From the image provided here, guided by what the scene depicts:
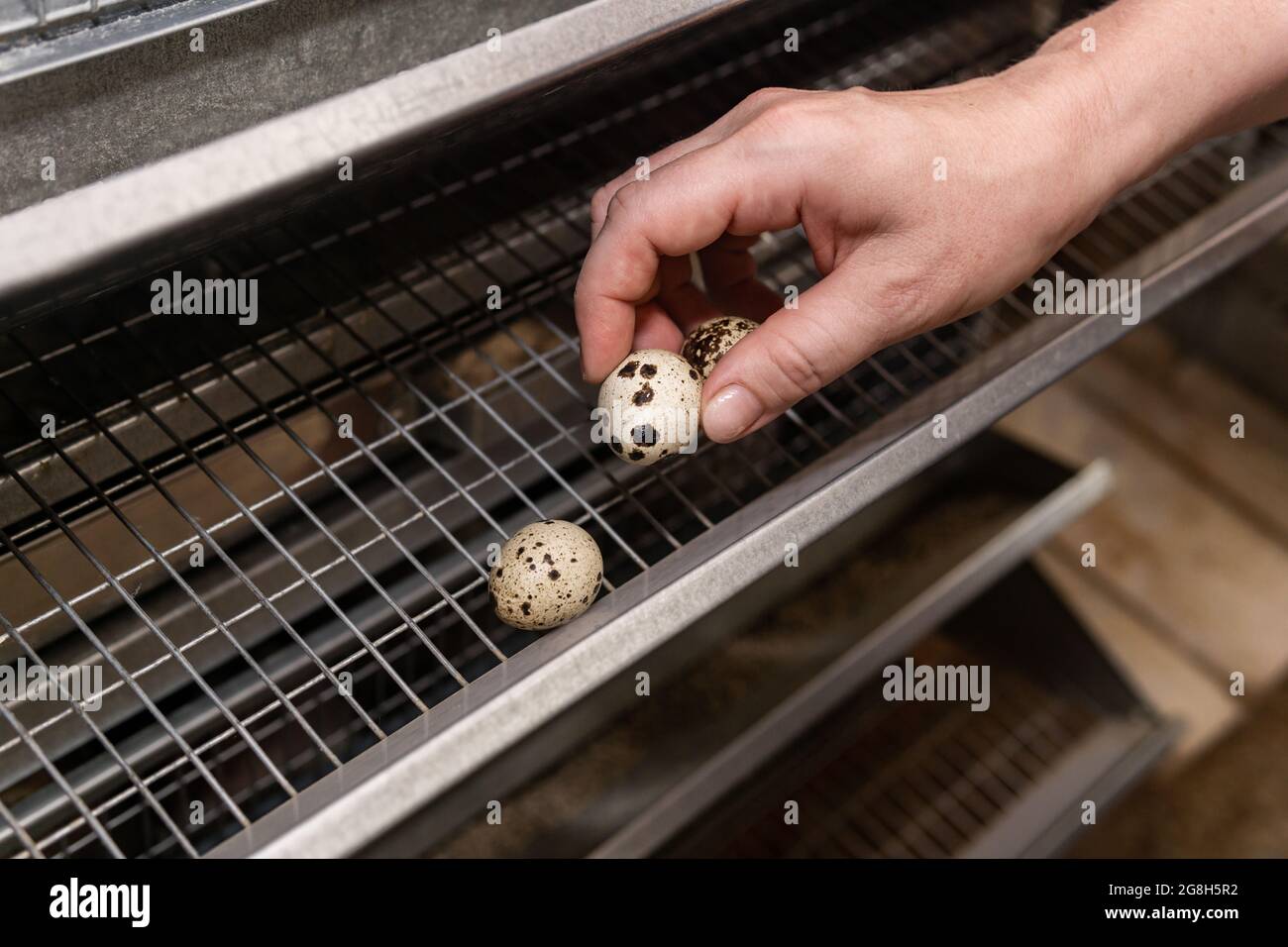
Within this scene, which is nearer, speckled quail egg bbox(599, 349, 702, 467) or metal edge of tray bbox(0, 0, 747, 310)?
metal edge of tray bbox(0, 0, 747, 310)

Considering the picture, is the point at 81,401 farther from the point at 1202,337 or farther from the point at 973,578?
the point at 1202,337

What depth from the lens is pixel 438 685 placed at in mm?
1480

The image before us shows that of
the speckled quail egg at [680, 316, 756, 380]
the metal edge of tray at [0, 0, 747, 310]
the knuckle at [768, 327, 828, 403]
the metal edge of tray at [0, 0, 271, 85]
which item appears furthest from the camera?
the speckled quail egg at [680, 316, 756, 380]

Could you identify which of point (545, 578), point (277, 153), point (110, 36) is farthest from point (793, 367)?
point (110, 36)

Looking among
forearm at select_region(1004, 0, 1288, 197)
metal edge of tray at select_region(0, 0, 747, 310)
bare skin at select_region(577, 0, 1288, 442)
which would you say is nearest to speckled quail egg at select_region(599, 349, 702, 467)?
bare skin at select_region(577, 0, 1288, 442)

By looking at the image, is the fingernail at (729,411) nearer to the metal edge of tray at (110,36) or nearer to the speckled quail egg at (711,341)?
the speckled quail egg at (711,341)

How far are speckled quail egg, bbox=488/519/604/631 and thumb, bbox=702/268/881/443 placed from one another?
175 millimetres

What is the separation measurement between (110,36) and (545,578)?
578 millimetres

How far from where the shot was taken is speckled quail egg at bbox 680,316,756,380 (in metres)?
1.21

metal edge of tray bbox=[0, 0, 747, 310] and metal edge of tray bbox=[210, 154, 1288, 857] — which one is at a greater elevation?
metal edge of tray bbox=[0, 0, 747, 310]

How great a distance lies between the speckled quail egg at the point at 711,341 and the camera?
1207mm

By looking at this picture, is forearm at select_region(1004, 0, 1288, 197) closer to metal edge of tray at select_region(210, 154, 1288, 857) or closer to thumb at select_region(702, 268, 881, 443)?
metal edge of tray at select_region(210, 154, 1288, 857)

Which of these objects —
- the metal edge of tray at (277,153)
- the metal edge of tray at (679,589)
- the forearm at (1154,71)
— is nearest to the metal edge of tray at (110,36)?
the metal edge of tray at (277,153)

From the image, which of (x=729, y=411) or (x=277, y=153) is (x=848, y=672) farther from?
(x=277, y=153)
